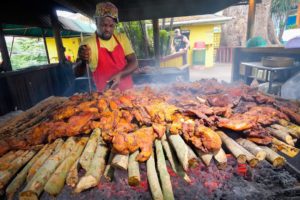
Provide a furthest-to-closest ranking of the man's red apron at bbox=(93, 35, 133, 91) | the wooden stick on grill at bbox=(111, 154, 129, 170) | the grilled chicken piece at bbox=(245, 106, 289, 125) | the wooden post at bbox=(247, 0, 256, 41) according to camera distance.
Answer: the wooden post at bbox=(247, 0, 256, 41), the man's red apron at bbox=(93, 35, 133, 91), the grilled chicken piece at bbox=(245, 106, 289, 125), the wooden stick on grill at bbox=(111, 154, 129, 170)

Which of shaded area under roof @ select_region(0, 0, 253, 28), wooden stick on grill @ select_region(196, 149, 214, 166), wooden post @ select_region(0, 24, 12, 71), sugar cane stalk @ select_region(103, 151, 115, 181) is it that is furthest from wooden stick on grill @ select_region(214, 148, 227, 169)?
wooden post @ select_region(0, 24, 12, 71)

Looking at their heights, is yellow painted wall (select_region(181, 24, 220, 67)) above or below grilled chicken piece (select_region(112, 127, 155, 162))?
above

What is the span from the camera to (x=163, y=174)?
165 cm

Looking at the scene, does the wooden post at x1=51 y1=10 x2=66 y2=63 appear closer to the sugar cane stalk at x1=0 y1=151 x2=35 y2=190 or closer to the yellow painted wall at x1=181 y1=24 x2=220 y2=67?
the sugar cane stalk at x1=0 y1=151 x2=35 y2=190

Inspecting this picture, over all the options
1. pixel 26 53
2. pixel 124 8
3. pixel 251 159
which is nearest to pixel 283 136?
pixel 251 159

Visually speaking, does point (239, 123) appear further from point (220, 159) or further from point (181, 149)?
point (181, 149)

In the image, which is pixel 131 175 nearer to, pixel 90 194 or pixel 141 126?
pixel 90 194

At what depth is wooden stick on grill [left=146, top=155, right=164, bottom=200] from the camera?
4.91ft

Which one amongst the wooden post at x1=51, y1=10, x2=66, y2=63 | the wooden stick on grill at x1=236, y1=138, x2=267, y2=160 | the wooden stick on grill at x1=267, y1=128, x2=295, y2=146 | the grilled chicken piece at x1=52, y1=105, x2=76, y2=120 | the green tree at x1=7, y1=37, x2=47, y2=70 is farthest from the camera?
the green tree at x1=7, y1=37, x2=47, y2=70

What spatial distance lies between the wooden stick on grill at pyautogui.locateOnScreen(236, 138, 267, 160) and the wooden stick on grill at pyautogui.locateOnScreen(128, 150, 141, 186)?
1112 millimetres

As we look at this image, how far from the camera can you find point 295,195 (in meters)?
1.53

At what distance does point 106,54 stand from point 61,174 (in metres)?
2.93

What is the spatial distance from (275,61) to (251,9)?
3330 millimetres

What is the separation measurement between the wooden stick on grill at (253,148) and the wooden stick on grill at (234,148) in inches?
3.4
